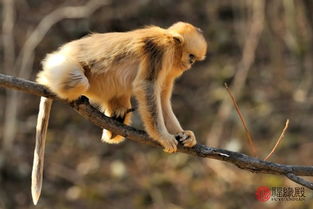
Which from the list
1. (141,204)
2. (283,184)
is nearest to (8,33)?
(141,204)

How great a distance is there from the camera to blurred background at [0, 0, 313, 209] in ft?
28.5

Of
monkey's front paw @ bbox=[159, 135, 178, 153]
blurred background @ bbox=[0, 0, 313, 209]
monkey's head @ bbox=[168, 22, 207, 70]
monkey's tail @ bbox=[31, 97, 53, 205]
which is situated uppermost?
monkey's head @ bbox=[168, 22, 207, 70]

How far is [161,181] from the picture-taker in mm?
8836

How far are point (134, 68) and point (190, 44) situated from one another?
48 cm

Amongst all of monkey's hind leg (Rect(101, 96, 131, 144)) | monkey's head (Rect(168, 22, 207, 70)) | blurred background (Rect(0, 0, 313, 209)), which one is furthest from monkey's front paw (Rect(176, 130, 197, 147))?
blurred background (Rect(0, 0, 313, 209))

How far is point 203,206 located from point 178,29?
13.3 feet

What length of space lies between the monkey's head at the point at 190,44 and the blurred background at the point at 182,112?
12.7 ft

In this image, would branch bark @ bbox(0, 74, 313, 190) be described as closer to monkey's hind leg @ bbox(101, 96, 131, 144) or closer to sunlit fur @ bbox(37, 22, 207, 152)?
sunlit fur @ bbox(37, 22, 207, 152)

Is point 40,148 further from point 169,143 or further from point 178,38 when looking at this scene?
point 178,38

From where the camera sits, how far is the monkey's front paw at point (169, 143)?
14.6ft

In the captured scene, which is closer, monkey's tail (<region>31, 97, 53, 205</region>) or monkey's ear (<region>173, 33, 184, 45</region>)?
monkey's tail (<region>31, 97, 53, 205</region>)

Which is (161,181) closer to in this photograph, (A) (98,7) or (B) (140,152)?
(B) (140,152)

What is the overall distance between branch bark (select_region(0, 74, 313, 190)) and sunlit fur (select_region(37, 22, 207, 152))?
0.48 ft

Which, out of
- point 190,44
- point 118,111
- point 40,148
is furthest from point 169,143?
point 40,148
